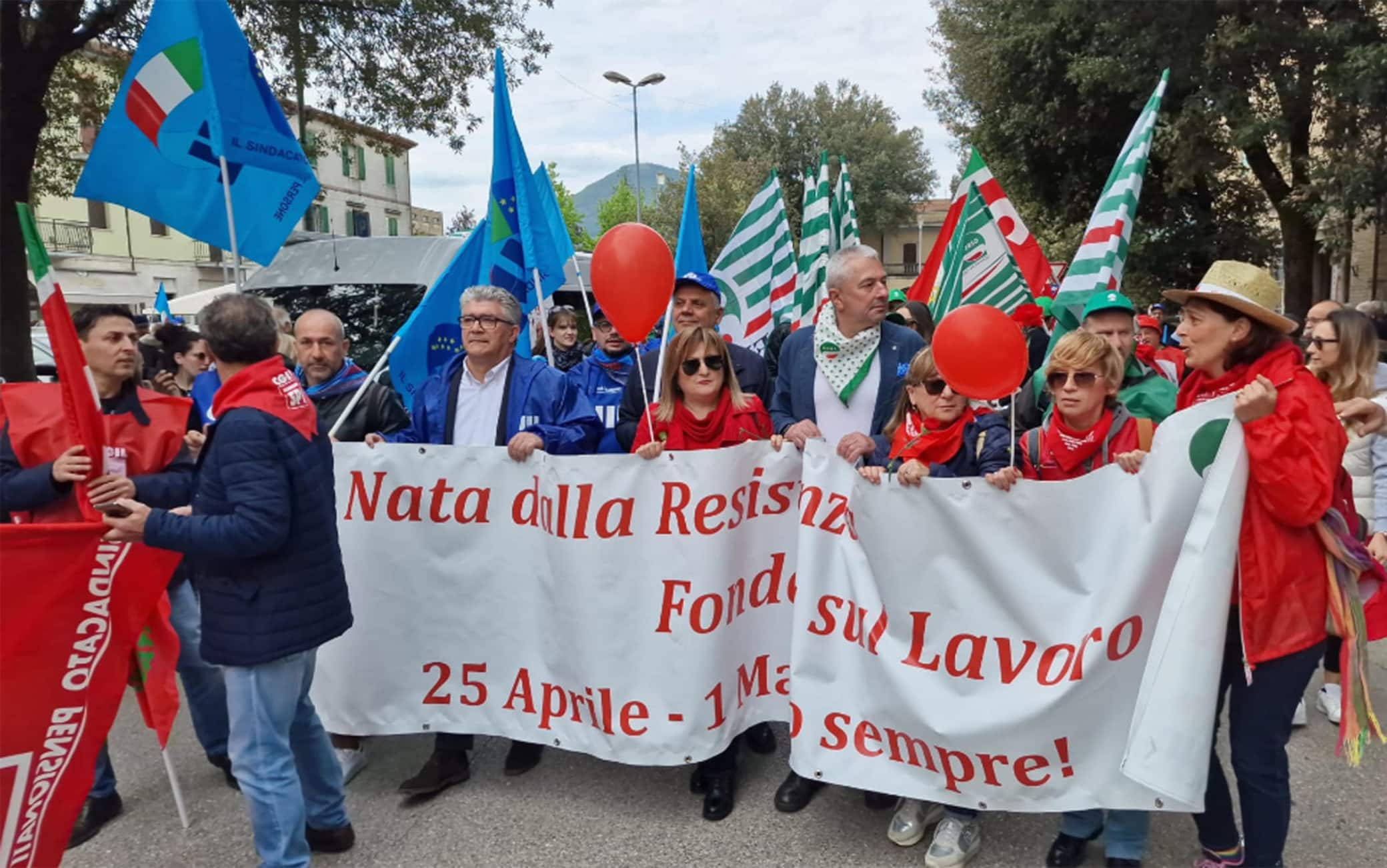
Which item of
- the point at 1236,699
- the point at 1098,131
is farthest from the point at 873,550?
the point at 1098,131

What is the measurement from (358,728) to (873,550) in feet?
7.00

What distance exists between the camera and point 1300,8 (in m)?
13.4

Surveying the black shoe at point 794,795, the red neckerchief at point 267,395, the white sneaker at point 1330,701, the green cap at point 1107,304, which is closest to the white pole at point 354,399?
the red neckerchief at point 267,395

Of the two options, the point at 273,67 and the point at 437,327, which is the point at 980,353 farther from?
the point at 273,67

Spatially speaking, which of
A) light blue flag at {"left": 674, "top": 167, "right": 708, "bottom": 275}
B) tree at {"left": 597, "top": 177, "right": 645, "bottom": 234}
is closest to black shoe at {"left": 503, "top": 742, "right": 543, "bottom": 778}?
light blue flag at {"left": 674, "top": 167, "right": 708, "bottom": 275}

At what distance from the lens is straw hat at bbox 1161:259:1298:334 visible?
2639 millimetres

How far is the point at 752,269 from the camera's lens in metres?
7.78

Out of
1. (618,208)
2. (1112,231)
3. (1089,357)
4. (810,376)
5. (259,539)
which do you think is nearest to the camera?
(259,539)

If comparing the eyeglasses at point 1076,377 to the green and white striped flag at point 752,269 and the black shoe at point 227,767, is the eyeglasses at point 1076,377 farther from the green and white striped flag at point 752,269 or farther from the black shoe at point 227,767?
the green and white striped flag at point 752,269

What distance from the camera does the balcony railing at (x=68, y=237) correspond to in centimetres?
3272

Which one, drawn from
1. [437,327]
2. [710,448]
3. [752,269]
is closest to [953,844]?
[710,448]

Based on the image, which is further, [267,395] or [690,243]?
[690,243]

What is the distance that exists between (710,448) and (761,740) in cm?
126

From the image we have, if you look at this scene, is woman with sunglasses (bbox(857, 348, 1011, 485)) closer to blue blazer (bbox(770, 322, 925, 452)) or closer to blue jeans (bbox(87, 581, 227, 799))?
blue blazer (bbox(770, 322, 925, 452))
